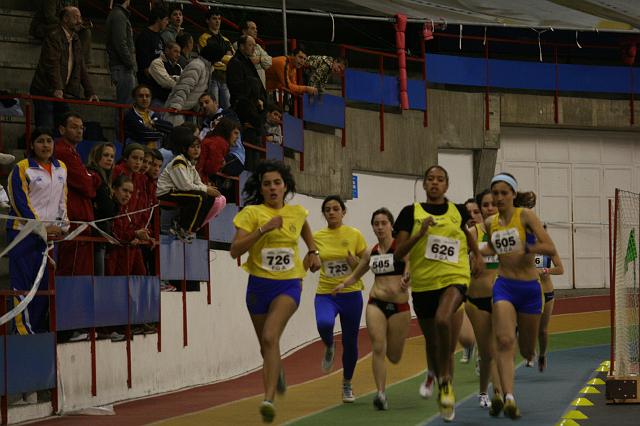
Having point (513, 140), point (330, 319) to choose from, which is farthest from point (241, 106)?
point (513, 140)

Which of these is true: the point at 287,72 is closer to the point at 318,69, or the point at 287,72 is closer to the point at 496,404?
the point at 318,69

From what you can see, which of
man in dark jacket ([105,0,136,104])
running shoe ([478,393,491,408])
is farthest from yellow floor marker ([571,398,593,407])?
man in dark jacket ([105,0,136,104])

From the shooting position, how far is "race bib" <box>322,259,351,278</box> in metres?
14.5

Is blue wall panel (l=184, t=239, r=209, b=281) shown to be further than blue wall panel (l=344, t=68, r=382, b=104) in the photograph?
No

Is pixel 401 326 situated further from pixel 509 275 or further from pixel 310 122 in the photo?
pixel 310 122

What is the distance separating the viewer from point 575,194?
3189 centimetres

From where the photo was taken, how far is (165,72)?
17547mm

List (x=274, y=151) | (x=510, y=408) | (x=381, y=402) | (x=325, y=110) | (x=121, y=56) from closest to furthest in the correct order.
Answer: (x=510, y=408) < (x=381, y=402) < (x=121, y=56) < (x=274, y=151) < (x=325, y=110)

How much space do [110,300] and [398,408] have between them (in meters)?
3.38

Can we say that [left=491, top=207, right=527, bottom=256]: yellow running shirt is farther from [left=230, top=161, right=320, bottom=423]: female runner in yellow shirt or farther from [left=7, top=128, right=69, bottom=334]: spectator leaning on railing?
[left=7, top=128, right=69, bottom=334]: spectator leaning on railing

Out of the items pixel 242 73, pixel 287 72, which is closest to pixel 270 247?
pixel 242 73

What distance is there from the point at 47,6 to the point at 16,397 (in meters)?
6.00

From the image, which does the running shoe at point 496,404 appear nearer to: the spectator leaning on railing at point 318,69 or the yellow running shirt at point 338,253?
the yellow running shirt at point 338,253

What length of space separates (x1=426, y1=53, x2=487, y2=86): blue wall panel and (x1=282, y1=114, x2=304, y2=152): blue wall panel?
21.2 ft
